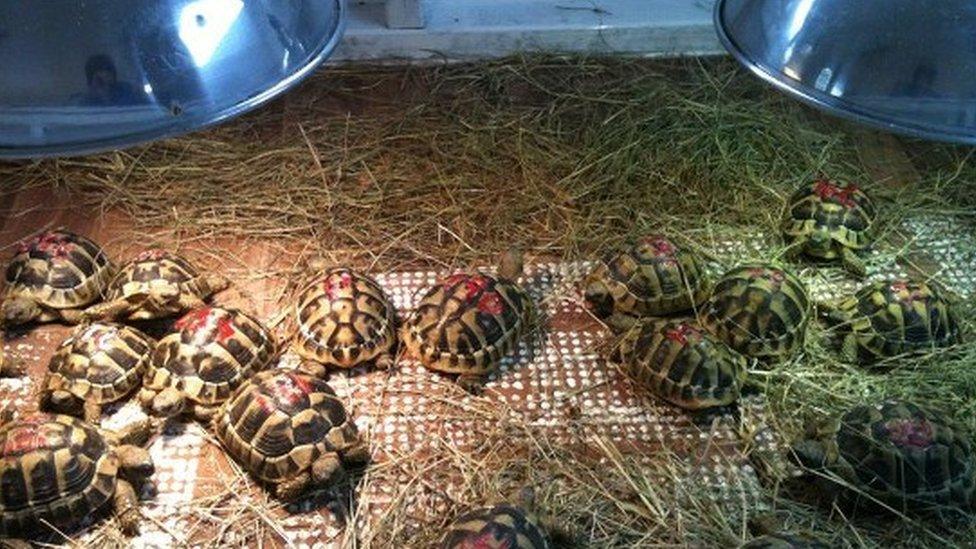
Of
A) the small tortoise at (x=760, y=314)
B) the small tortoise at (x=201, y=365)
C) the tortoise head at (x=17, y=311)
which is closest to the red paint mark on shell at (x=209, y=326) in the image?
the small tortoise at (x=201, y=365)

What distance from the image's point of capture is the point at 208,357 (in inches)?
107

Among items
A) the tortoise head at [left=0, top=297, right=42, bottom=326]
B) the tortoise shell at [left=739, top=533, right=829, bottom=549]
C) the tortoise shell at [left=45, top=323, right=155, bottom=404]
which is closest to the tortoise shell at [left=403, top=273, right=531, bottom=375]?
the tortoise shell at [left=45, top=323, right=155, bottom=404]

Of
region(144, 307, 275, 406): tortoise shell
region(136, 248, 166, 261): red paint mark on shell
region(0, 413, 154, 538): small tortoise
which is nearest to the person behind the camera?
region(0, 413, 154, 538): small tortoise

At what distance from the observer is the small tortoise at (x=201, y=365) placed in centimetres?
269

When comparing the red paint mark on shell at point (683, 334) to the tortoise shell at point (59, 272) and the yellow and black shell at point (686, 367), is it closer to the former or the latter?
the yellow and black shell at point (686, 367)

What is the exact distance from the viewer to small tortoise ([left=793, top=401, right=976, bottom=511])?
247 cm

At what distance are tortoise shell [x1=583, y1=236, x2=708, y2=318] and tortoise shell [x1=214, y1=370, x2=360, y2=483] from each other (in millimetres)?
963

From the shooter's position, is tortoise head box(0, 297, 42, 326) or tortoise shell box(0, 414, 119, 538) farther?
tortoise head box(0, 297, 42, 326)

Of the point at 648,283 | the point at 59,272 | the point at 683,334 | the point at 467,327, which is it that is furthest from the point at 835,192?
the point at 59,272

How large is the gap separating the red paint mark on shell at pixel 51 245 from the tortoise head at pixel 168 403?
0.70 m

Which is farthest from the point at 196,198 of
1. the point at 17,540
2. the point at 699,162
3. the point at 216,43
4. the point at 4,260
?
the point at 216,43

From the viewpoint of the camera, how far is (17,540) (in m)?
2.38

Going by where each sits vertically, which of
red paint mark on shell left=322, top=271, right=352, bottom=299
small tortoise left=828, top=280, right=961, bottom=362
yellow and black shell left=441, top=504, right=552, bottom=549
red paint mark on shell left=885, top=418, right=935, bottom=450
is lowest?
small tortoise left=828, top=280, right=961, bottom=362

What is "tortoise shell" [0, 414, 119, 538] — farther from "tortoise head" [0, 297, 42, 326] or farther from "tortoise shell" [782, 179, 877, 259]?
"tortoise shell" [782, 179, 877, 259]
